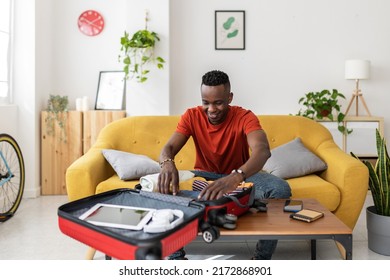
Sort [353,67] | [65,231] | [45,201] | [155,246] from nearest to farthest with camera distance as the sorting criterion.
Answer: [155,246], [65,231], [45,201], [353,67]

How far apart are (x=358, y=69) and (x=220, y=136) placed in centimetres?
261

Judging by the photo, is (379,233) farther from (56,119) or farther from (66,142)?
(56,119)

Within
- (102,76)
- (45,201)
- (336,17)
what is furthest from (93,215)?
(336,17)

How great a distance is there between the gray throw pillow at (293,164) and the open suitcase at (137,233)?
1874 millimetres

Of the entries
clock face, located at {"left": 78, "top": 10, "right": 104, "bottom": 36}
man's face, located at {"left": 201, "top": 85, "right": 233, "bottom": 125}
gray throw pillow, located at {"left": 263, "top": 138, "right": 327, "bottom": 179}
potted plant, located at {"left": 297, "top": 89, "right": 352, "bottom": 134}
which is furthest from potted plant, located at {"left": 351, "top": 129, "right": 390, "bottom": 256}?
clock face, located at {"left": 78, "top": 10, "right": 104, "bottom": 36}

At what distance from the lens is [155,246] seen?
821mm

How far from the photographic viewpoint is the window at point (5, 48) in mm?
3842

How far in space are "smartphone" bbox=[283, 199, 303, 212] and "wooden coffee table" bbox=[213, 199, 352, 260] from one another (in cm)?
9

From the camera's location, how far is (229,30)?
447 cm

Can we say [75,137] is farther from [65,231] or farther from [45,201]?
[65,231]

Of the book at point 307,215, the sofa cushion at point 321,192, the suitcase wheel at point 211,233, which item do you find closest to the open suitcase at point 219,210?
the suitcase wheel at point 211,233

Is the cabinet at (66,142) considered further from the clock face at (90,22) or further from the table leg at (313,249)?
the table leg at (313,249)

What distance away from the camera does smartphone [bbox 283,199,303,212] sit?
1.95 m

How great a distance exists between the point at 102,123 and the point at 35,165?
791 mm
